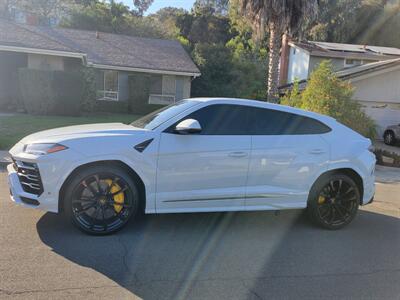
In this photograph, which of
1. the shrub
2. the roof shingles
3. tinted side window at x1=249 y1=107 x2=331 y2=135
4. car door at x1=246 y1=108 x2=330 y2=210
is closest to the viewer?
car door at x1=246 y1=108 x2=330 y2=210

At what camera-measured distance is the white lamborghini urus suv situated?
16.0 ft

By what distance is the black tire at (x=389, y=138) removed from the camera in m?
21.2

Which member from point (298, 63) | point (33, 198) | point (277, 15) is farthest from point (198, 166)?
point (298, 63)

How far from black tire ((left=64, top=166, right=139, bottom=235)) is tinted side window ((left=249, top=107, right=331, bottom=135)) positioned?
1726 millimetres

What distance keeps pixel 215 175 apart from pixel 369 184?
7.53 feet

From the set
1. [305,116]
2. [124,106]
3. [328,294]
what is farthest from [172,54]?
[328,294]

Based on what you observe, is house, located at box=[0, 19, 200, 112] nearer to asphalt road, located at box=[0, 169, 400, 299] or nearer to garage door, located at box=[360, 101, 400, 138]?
garage door, located at box=[360, 101, 400, 138]

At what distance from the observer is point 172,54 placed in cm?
2717

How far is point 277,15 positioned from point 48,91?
993cm

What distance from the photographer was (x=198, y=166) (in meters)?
5.15

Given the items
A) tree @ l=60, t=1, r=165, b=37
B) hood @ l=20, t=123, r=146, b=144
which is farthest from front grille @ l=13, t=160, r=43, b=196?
tree @ l=60, t=1, r=165, b=37

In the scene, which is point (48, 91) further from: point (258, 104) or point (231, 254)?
point (231, 254)

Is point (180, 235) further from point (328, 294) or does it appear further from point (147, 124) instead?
point (328, 294)

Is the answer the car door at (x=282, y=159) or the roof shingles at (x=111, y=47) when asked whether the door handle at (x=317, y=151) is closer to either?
the car door at (x=282, y=159)
